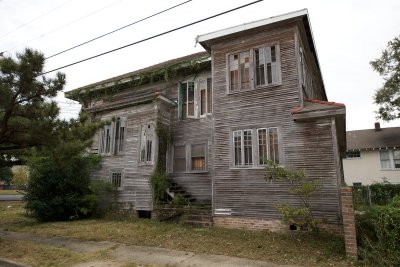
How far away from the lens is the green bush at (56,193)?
1391 cm

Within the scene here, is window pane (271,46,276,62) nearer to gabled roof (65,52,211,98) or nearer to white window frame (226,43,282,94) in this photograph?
white window frame (226,43,282,94)

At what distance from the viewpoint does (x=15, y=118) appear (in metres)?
9.87

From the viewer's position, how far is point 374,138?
31.7 meters

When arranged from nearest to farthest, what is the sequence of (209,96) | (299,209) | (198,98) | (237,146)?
(299,209) < (237,146) < (209,96) < (198,98)

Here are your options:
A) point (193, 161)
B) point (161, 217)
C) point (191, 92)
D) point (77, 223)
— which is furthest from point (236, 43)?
point (77, 223)

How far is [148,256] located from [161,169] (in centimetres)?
666

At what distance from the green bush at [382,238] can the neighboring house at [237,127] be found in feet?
7.73

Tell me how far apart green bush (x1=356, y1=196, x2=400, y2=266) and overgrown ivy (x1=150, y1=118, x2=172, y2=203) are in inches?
331

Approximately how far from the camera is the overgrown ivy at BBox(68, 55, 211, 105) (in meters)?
14.8

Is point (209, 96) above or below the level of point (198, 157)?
above

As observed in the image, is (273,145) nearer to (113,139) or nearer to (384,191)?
(113,139)

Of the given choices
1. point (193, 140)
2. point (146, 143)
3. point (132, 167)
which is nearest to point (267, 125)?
point (193, 140)

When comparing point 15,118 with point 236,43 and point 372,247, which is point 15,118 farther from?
point 372,247

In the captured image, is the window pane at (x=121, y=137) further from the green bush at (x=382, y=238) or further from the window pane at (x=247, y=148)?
the green bush at (x=382, y=238)
